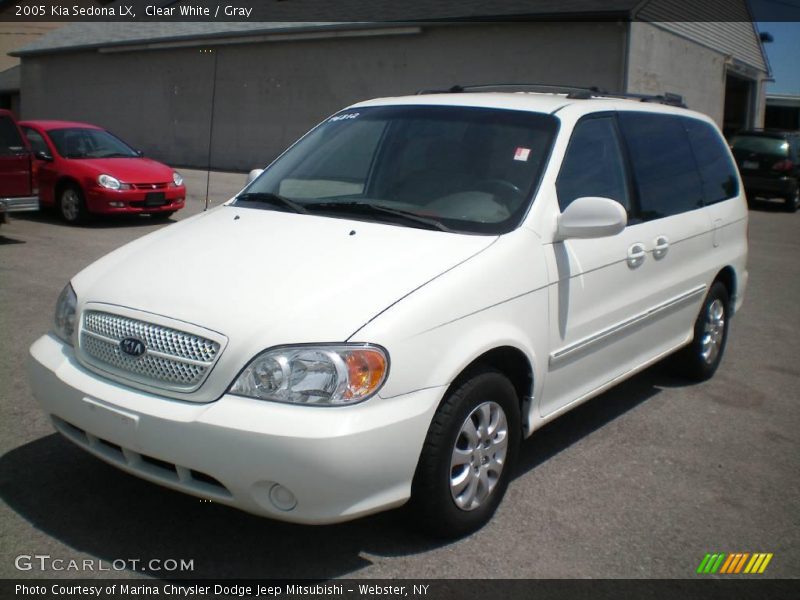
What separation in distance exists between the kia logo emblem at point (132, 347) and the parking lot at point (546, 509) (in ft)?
1.56

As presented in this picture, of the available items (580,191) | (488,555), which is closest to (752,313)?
(580,191)

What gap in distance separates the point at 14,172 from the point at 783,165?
15698 mm

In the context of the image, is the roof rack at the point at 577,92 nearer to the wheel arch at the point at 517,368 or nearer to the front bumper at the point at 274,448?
the wheel arch at the point at 517,368

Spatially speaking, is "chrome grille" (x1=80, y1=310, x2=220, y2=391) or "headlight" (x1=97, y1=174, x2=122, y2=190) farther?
"headlight" (x1=97, y1=174, x2=122, y2=190)

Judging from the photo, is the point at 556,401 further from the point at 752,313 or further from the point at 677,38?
the point at 677,38

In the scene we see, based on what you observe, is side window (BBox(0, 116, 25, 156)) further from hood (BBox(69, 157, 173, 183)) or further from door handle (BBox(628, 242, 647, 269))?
door handle (BBox(628, 242, 647, 269))

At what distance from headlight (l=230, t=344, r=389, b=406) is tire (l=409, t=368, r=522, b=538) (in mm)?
416

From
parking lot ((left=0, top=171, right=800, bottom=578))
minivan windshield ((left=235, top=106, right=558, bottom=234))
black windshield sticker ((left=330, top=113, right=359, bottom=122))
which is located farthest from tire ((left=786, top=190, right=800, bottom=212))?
minivan windshield ((left=235, top=106, right=558, bottom=234))

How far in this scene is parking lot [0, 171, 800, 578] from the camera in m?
3.46

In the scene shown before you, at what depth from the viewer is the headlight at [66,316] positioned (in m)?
3.77

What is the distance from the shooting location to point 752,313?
8617 mm

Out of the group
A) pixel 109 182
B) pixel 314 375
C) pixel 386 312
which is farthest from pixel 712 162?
pixel 109 182

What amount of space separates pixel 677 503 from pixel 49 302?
5.63m

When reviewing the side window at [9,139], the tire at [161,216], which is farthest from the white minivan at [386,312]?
the tire at [161,216]
